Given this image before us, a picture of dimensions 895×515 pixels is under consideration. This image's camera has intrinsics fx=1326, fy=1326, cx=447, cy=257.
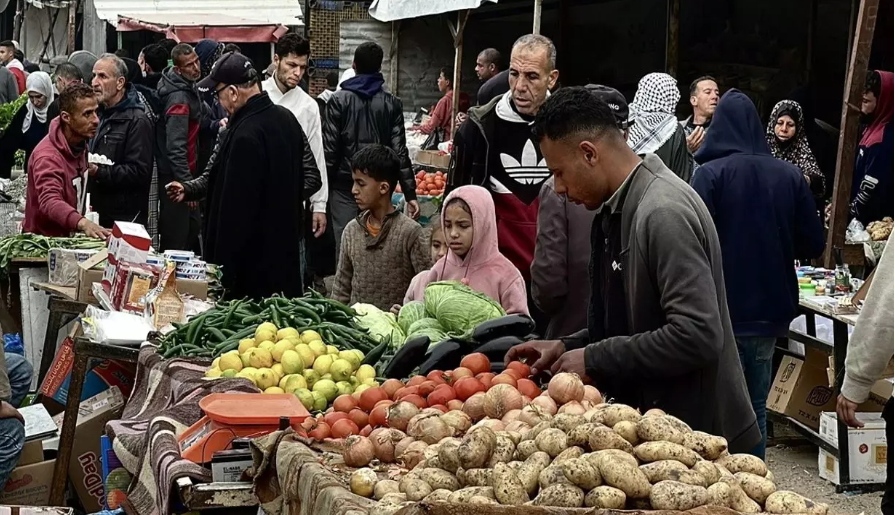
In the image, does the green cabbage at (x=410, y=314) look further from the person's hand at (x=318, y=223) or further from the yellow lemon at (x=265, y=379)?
the person's hand at (x=318, y=223)

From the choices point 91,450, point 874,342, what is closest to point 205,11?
point 91,450

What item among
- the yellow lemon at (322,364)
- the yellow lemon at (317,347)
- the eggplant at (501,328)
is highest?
the eggplant at (501,328)

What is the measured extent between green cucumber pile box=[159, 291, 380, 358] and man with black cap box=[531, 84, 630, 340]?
84 centimetres

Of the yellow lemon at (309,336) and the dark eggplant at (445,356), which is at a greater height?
the dark eggplant at (445,356)

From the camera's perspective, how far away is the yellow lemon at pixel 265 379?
→ 5445mm

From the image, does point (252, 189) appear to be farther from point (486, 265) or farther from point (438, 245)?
point (486, 265)

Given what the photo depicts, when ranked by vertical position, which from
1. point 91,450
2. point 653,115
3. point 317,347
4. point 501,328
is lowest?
point 91,450

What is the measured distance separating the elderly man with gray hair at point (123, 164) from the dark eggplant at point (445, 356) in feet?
16.6

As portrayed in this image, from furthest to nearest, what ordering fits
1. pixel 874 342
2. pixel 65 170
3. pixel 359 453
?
pixel 65 170
pixel 874 342
pixel 359 453

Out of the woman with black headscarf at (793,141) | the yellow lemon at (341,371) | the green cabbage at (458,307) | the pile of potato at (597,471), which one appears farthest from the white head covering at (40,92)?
the pile of potato at (597,471)

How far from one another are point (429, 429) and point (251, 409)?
103 cm

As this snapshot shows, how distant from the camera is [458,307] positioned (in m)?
6.02

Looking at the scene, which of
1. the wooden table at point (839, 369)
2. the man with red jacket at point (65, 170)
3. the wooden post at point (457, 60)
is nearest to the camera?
the wooden table at point (839, 369)

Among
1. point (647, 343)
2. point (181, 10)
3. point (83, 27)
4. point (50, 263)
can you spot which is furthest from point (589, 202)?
point (83, 27)
